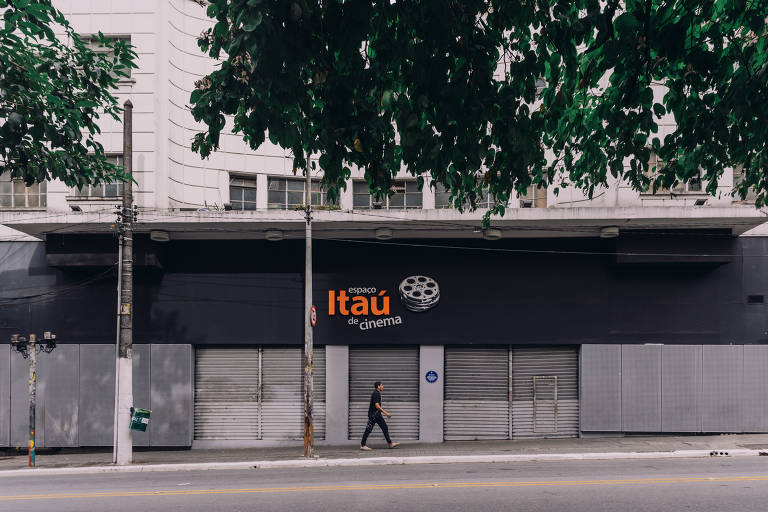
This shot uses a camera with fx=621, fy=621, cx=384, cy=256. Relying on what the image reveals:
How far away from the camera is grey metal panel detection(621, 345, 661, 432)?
52.5 feet

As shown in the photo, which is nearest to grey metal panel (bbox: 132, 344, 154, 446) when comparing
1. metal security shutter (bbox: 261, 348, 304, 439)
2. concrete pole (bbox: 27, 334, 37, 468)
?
concrete pole (bbox: 27, 334, 37, 468)

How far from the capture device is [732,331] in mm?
16250

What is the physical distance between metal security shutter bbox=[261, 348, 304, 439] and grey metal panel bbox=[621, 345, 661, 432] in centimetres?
843

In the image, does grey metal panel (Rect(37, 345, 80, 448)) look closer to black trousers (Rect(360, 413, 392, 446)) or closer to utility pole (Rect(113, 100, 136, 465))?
utility pole (Rect(113, 100, 136, 465))

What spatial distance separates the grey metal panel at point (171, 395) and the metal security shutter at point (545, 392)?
857 cm

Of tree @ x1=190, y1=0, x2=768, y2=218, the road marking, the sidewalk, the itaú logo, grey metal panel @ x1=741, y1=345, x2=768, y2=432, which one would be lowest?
the sidewalk

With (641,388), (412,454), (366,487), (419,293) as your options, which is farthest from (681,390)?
(366,487)

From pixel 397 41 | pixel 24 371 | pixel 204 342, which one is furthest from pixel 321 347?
pixel 397 41

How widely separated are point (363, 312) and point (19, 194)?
9706mm

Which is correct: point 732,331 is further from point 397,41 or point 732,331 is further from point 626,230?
point 397,41

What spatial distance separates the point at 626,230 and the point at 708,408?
198 inches

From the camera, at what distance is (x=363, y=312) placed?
16.5m

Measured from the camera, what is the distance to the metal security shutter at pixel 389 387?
16.3 m

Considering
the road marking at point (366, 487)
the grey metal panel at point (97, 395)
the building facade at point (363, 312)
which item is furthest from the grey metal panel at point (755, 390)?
the grey metal panel at point (97, 395)
